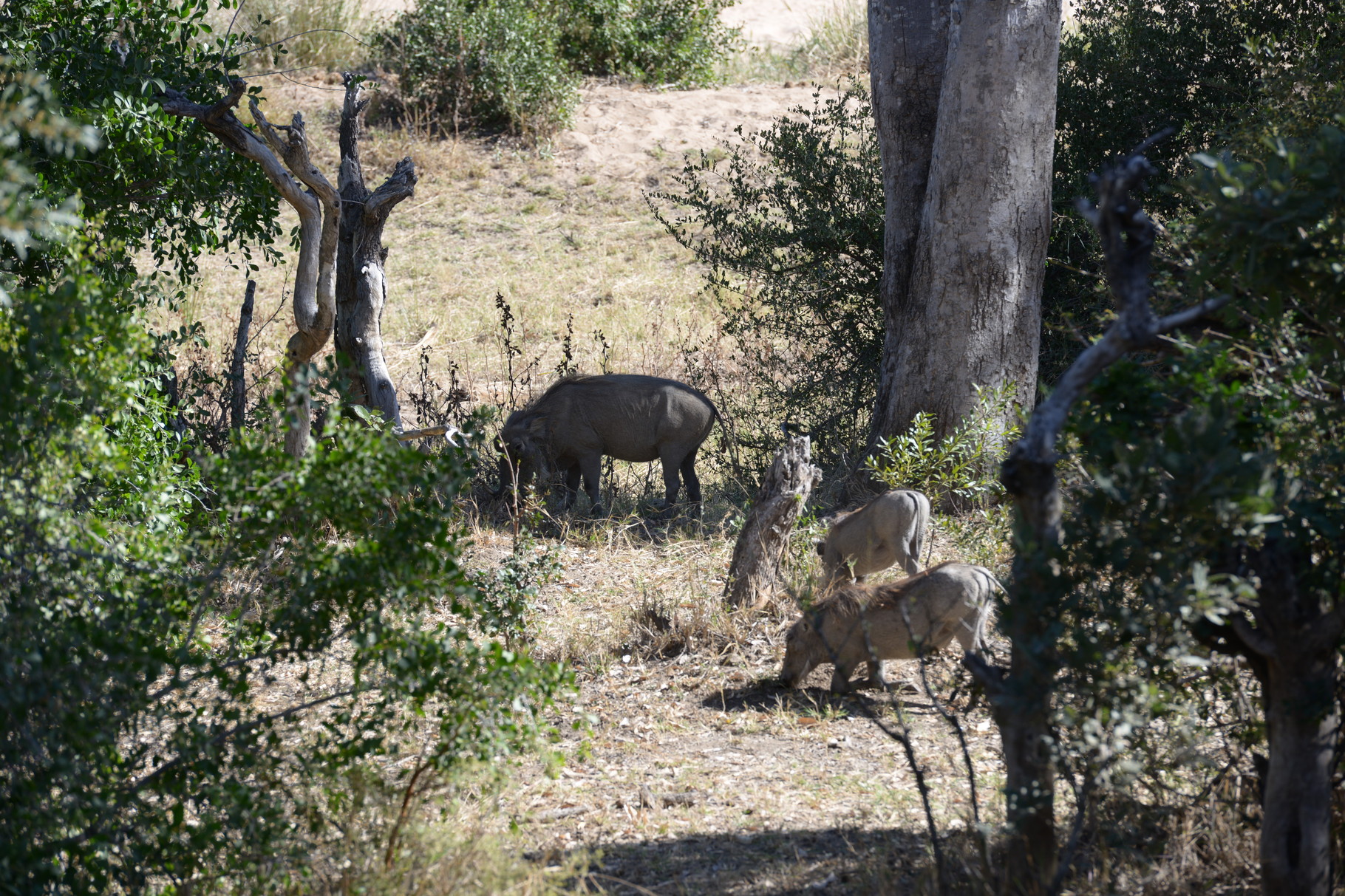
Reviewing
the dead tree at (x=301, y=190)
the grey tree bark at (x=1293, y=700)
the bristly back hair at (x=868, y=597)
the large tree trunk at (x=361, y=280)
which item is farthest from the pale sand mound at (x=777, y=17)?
the grey tree bark at (x=1293, y=700)

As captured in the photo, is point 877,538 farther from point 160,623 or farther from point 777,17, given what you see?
point 777,17

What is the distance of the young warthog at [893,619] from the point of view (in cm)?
569

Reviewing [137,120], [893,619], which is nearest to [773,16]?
[137,120]

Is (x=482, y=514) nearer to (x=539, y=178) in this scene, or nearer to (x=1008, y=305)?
(x=1008, y=305)

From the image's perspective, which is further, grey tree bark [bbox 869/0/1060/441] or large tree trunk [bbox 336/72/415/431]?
large tree trunk [bbox 336/72/415/431]

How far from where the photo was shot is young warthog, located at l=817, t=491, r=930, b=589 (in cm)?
693

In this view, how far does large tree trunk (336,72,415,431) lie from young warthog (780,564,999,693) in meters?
3.88

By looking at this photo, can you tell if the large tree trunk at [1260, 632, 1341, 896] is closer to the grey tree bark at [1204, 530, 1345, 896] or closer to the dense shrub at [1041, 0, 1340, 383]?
the grey tree bark at [1204, 530, 1345, 896]

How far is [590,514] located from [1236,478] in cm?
713

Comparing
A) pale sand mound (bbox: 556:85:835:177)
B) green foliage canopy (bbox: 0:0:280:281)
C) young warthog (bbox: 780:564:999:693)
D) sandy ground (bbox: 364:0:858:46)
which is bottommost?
young warthog (bbox: 780:564:999:693)

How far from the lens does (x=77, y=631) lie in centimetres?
317

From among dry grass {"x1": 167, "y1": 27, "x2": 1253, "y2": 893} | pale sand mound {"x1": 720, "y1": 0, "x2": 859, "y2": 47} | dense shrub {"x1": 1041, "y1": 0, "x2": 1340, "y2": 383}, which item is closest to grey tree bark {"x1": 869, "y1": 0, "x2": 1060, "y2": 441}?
dry grass {"x1": 167, "y1": 27, "x2": 1253, "y2": 893}

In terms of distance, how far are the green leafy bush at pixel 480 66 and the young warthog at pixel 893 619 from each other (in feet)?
52.2

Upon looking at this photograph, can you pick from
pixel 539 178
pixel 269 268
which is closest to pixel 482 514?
pixel 269 268
